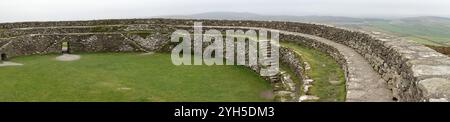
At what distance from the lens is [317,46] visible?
25.6m

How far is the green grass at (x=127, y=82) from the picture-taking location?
19.9 meters

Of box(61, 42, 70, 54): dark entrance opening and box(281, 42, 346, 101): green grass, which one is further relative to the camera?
box(61, 42, 70, 54): dark entrance opening

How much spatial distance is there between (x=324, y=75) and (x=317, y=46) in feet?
25.1

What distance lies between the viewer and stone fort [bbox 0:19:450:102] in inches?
465

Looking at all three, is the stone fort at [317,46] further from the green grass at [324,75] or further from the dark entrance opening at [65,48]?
the green grass at [324,75]

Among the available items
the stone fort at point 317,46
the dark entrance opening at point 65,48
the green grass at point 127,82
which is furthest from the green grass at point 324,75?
the dark entrance opening at point 65,48

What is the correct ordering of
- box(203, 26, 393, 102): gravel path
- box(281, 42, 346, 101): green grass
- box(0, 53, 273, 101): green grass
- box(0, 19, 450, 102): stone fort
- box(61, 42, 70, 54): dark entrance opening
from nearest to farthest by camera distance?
box(0, 19, 450, 102): stone fort → box(203, 26, 393, 102): gravel path → box(281, 42, 346, 101): green grass → box(0, 53, 273, 101): green grass → box(61, 42, 70, 54): dark entrance opening

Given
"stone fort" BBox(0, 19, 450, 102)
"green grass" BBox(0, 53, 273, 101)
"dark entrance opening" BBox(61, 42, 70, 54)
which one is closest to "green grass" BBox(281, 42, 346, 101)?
"stone fort" BBox(0, 19, 450, 102)

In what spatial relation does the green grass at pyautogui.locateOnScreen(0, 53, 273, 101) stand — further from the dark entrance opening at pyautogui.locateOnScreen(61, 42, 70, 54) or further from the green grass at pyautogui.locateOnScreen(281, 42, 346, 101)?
the dark entrance opening at pyautogui.locateOnScreen(61, 42, 70, 54)

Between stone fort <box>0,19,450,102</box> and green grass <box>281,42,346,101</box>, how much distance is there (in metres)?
0.33

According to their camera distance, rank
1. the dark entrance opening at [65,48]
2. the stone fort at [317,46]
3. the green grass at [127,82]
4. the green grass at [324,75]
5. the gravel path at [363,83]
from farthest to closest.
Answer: the dark entrance opening at [65,48]
the green grass at [127,82]
the green grass at [324,75]
the gravel path at [363,83]
the stone fort at [317,46]

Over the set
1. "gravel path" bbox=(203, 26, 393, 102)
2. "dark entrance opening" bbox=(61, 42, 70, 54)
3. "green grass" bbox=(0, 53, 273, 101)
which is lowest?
"green grass" bbox=(0, 53, 273, 101)

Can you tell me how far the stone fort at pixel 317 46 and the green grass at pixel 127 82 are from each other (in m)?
2.18
